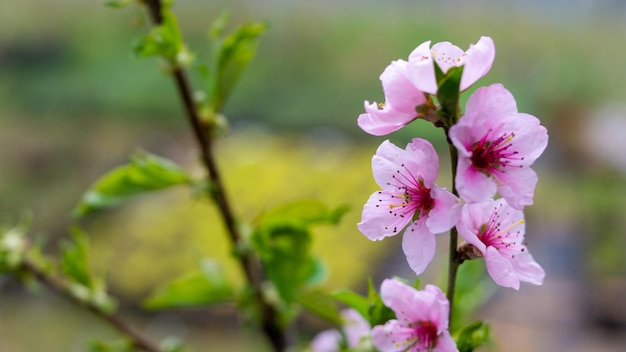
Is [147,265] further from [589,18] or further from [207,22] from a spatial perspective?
[589,18]

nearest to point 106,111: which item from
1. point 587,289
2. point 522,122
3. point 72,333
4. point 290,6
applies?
point 290,6

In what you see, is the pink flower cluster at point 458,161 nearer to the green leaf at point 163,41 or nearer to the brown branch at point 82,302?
the green leaf at point 163,41

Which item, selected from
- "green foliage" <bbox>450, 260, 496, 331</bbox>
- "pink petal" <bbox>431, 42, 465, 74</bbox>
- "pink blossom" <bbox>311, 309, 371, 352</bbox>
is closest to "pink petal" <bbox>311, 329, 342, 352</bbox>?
"pink blossom" <bbox>311, 309, 371, 352</bbox>

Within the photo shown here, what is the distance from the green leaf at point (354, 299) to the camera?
0.45 meters

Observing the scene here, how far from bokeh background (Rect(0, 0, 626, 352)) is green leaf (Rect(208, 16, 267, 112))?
73 millimetres

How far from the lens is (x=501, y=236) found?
1.45 ft

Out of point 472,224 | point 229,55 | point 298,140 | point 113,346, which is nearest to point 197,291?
point 113,346

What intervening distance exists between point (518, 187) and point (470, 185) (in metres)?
0.04

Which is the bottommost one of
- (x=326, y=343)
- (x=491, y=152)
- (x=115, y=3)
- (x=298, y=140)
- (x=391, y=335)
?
(x=298, y=140)

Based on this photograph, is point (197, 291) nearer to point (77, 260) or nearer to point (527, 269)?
point (77, 260)

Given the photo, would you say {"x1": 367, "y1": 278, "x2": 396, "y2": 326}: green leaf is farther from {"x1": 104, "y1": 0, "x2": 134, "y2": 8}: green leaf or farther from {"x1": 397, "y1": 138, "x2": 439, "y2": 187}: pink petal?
{"x1": 104, "y1": 0, "x2": 134, "y2": 8}: green leaf

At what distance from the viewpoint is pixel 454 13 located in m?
4.38

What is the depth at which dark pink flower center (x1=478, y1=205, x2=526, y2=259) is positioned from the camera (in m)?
0.43

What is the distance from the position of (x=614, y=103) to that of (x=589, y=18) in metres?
0.98
